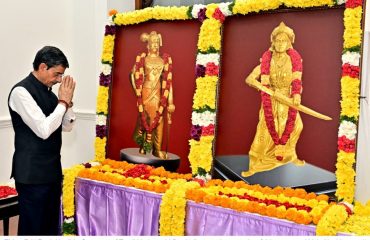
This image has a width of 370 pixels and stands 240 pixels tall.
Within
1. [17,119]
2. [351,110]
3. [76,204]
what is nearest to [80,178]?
[76,204]

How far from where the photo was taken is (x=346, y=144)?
3234mm

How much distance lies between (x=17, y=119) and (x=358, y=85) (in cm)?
249

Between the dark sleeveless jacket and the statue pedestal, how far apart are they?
1147 millimetres

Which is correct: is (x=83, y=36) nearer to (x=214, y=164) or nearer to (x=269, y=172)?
(x=214, y=164)

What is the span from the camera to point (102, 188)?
4.01 metres

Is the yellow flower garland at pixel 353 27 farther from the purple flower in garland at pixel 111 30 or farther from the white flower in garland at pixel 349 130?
the purple flower in garland at pixel 111 30

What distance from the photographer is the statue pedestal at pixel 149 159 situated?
4207mm

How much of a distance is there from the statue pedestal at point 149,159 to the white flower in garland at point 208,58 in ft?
3.04

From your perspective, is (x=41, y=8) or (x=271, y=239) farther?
(x=41, y=8)

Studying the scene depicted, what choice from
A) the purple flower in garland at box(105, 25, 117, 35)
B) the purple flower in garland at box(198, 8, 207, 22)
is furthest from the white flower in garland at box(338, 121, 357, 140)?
the purple flower in garland at box(105, 25, 117, 35)

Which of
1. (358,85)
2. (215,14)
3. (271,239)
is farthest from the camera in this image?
(215,14)

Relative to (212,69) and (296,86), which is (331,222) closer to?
(296,86)

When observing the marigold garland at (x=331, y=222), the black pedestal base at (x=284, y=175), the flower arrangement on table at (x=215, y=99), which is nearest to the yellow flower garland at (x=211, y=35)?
the flower arrangement on table at (x=215, y=99)

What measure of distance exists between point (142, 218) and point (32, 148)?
110cm
